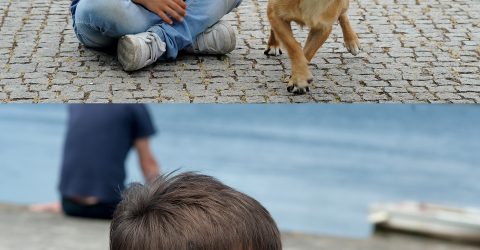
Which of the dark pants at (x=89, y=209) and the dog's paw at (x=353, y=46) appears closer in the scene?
the dark pants at (x=89, y=209)

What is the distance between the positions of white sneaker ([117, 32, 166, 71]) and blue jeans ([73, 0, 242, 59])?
66mm

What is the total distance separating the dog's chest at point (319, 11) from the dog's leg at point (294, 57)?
0.14m

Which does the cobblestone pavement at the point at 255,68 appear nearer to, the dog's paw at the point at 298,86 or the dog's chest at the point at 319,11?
the dog's paw at the point at 298,86

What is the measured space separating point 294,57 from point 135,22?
3.41ft

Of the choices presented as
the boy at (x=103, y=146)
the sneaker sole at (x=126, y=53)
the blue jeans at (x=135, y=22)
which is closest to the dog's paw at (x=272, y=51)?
the blue jeans at (x=135, y=22)

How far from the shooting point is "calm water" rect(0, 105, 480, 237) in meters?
5.34

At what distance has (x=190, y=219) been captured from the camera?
1428 mm

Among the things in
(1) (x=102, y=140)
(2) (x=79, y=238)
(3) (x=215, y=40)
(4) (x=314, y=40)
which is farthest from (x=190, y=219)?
(3) (x=215, y=40)

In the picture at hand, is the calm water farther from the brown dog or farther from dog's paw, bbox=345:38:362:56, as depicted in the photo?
dog's paw, bbox=345:38:362:56

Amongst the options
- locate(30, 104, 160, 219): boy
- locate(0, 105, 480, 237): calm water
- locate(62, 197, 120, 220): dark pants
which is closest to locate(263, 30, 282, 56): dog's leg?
locate(0, 105, 480, 237): calm water

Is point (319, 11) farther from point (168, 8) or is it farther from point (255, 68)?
point (168, 8)

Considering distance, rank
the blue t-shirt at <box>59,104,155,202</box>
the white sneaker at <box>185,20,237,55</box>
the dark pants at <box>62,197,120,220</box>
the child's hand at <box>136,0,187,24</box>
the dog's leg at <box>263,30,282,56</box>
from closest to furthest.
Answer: the blue t-shirt at <box>59,104,155,202</box> < the dark pants at <box>62,197,120,220</box> < the child's hand at <box>136,0,187,24</box> < the white sneaker at <box>185,20,237,55</box> < the dog's leg at <box>263,30,282,56</box>

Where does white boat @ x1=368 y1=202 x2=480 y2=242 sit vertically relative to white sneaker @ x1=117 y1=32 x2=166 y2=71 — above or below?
above

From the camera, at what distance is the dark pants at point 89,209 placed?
529 cm
